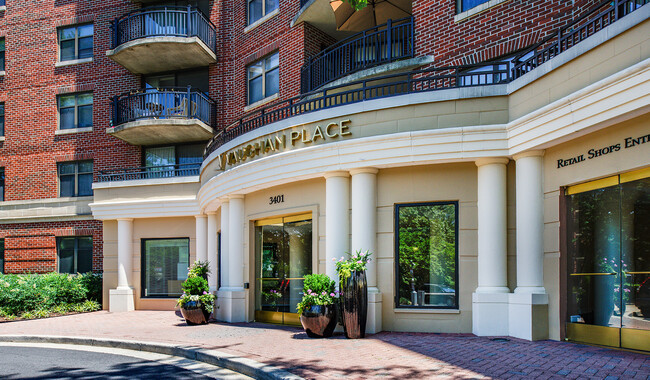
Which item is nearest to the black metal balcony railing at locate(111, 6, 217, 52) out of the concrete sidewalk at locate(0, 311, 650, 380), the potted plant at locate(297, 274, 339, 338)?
the concrete sidewalk at locate(0, 311, 650, 380)

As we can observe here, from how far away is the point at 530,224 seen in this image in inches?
387

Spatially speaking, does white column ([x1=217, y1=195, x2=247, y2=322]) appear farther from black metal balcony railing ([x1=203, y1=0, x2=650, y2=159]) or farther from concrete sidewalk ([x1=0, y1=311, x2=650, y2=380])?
black metal balcony railing ([x1=203, y1=0, x2=650, y2=159])

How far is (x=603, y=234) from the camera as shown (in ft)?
29.1

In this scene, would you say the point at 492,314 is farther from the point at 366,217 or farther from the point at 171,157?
the point at 171,157

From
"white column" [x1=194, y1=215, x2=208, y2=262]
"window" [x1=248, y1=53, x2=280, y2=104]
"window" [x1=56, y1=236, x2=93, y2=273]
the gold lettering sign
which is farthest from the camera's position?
"window" [x1=56, y1=236, x2=93, y2=273]

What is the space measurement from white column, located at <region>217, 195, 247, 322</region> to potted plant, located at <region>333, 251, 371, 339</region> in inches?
182

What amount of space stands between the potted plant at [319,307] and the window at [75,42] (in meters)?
17.4

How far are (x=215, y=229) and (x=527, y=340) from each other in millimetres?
10923

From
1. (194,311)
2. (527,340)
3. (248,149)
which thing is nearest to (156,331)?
(194,311)

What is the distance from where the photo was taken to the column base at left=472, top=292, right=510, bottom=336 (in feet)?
32.7

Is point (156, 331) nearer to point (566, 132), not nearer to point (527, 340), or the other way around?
point (527, 340)

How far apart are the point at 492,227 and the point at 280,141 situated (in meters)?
5.02

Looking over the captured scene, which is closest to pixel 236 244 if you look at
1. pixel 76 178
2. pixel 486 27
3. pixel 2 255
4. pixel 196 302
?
pixel 196 302

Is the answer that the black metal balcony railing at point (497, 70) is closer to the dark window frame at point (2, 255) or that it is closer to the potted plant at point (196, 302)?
the potted plant at point (196, 302)
